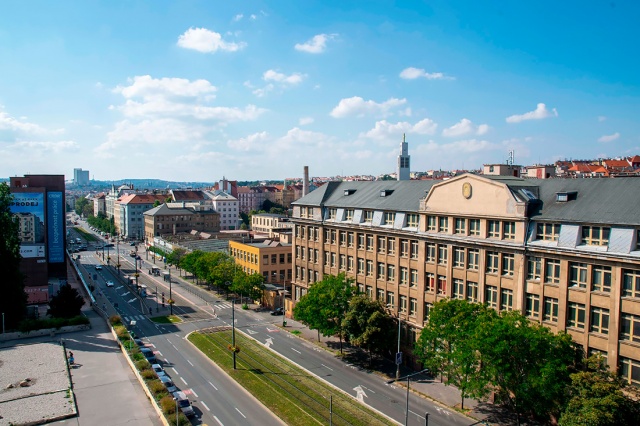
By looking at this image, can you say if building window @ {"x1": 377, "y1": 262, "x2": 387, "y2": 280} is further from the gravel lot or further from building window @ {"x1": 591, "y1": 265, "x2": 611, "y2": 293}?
the gravel lot

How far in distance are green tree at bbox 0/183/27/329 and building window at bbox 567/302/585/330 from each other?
222 ft

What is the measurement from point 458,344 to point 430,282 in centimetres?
1362

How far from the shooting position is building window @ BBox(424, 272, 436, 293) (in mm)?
56094

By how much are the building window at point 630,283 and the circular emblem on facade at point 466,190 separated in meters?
17.1

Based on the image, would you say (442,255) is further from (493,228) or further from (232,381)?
(232,381)

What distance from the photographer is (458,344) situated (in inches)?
1718

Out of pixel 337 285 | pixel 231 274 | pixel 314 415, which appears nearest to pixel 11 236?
pixel 231 274

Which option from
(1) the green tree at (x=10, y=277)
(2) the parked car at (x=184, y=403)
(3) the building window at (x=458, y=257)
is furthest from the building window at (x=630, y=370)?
(1) the green tree at (x=10, y=277)

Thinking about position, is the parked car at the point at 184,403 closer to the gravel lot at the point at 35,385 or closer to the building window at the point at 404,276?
the gravel lot at the point at 35,385

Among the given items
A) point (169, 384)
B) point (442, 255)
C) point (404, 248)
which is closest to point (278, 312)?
point (404, 248)

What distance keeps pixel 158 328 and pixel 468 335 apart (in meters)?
50.8

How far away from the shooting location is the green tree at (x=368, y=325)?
55625 millimetres

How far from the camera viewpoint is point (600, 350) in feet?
132

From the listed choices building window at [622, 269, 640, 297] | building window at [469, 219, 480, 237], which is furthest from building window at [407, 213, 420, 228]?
building window at [622, 269, 640, 297]
